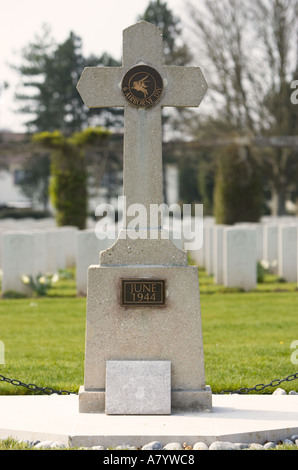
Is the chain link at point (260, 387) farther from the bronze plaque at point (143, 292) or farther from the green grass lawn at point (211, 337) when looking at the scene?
the bronze plaque at point (143, 292)

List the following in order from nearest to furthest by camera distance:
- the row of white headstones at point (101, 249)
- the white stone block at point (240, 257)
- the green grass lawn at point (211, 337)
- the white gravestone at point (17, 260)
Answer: the green grass lawn at point (211, 337) < the row of white headstones at point (101, 249) < the white gravestone at point (17, 260) < the white stone block at point (240, 257)

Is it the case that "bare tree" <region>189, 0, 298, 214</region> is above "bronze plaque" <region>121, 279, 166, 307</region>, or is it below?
above

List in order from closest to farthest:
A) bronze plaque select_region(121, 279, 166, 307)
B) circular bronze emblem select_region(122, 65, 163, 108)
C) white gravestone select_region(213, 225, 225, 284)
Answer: bronze plaque select_region(121, 279, 166, 307)
circular bronze emblem select_region(122, 65, 163, 108)
white gravestone select_region(213, 225, 225, 284)

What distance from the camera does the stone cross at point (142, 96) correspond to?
5.32 meters

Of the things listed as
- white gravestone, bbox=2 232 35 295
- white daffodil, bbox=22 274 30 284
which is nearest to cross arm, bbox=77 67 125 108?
white gravestone, bbox=2 232 35 295

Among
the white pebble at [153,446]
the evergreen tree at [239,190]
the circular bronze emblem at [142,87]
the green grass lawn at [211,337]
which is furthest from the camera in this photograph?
the evergreen tree at [239,190]

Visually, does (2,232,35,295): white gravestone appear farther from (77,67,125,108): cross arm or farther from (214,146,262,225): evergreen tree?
(214,146,262,225): evergreen tree

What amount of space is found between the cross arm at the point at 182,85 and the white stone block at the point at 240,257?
714 cm

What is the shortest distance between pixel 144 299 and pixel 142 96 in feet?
4.96

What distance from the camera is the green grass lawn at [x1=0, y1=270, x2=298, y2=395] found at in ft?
21.0

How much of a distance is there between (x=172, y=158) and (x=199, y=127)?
28.3ft

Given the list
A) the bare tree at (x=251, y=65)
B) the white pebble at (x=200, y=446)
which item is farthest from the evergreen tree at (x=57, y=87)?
the white pebble at (x=200, y=446)

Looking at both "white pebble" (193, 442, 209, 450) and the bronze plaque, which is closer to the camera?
"white pebble" (193, 442, 209, 450)

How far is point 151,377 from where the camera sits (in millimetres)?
5055
